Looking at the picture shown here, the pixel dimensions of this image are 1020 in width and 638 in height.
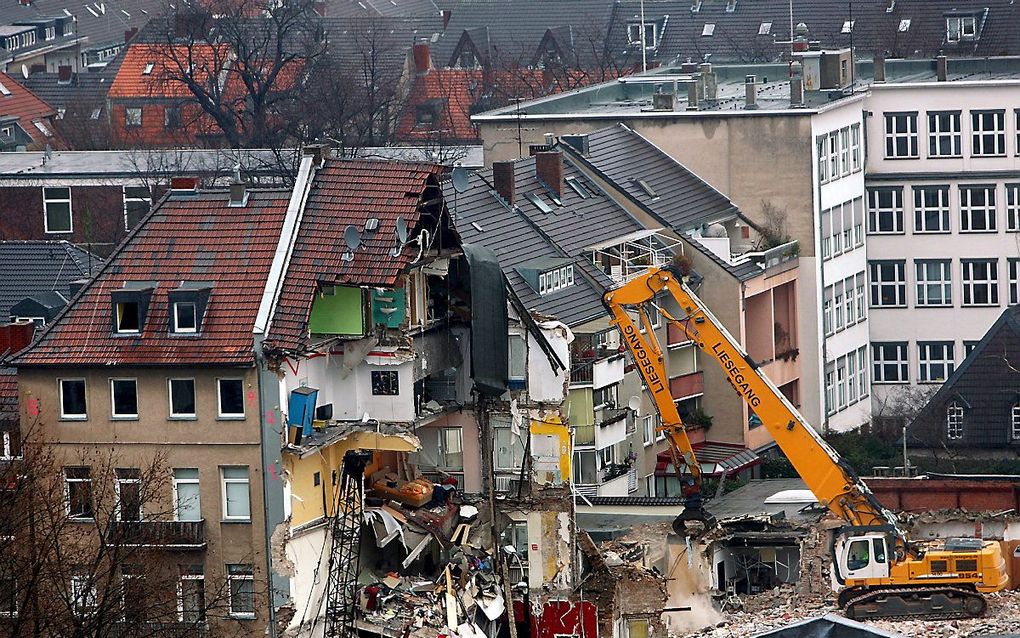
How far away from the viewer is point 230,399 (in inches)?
2371

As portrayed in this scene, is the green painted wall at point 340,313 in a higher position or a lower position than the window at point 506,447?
higher

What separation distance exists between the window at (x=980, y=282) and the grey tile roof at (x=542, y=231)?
17137 mm

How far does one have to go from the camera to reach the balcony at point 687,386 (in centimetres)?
8138

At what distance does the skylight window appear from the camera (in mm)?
80062

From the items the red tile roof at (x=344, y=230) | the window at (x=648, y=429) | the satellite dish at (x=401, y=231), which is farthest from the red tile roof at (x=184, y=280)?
the window at (x=648, y=429)

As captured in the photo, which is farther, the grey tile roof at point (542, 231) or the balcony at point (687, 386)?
the balcony at point (687, 386)

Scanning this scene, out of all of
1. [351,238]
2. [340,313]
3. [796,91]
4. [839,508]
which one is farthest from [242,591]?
[796,91]

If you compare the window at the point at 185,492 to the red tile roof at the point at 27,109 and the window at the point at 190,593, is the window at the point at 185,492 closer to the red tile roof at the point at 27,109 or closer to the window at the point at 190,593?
the window at the point at 190,593

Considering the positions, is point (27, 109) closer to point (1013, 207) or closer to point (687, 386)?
point (1013, 207)

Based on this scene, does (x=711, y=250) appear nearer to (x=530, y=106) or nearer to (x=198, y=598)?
(x=530, y=106)

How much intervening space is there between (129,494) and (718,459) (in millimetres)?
24914

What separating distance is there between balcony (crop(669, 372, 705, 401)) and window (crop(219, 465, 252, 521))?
2319 centimetres

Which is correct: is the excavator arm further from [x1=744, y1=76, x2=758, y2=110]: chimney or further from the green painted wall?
[x1=744, y1=76, x2=758, y2=110]: chimney

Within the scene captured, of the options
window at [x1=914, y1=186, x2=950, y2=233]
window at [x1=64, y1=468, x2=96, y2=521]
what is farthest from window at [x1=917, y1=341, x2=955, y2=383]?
window at [x1=64, y1=468, x2=96, y2=521]
